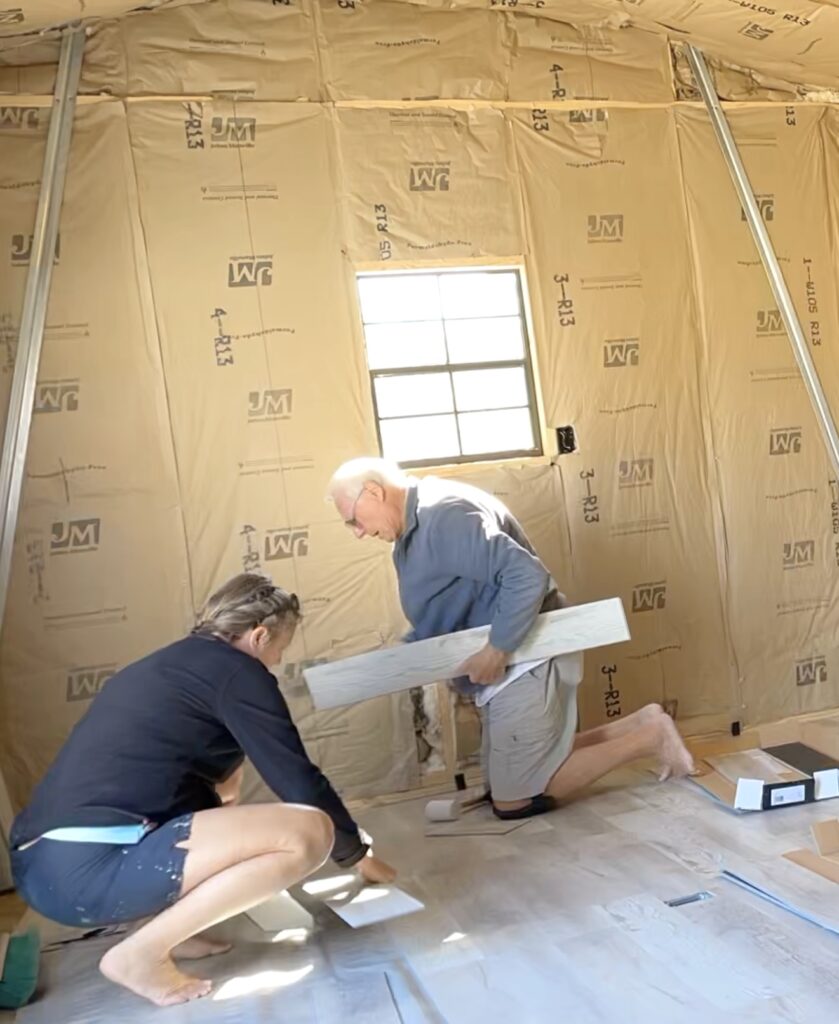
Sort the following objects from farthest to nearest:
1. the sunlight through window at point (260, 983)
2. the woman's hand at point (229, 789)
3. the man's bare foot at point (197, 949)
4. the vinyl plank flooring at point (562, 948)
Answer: the woman's hand at point (229, 789) → the man's bare foot at point (197, 949) → the sunlight through window at point (260, 983) → the vinyl plank flooring at point (562, 948)

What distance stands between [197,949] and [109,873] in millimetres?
483

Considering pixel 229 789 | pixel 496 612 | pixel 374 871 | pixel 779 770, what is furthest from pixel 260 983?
pixel 779 770

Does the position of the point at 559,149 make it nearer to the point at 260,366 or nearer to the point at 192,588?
the point at 260,366

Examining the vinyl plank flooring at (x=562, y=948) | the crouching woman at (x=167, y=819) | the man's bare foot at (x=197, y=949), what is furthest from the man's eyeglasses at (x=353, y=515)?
the man's bare foot at (x=197, y=949)

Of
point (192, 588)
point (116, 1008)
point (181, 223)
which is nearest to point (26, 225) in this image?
point (181, 223)

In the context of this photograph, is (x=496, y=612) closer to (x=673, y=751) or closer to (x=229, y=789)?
(x=673, y=751)

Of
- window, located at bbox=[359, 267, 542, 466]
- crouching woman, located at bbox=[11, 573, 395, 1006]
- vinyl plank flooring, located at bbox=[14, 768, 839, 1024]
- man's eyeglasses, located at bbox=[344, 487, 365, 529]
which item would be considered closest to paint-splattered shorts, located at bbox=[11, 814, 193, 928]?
crouching woman, located at bbox=[11, 573, 395, 1006]

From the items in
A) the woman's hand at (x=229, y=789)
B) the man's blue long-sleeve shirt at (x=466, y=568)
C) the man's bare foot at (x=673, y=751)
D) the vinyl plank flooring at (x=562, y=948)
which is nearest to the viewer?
the vinyl plank flooring at (x=562, y=948)

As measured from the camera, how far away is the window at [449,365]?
14.0 ft

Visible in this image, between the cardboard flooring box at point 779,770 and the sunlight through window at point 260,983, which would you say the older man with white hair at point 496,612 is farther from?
the sunlight through window at point 260,983

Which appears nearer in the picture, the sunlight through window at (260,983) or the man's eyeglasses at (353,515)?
the sunlight through window at (260,983)

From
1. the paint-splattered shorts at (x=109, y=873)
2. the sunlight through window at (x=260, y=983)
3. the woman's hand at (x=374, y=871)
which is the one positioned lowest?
the sunlight through window at (x=260, y=983)

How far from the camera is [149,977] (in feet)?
7.78

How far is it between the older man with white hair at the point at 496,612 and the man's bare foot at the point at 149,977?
1359mm
